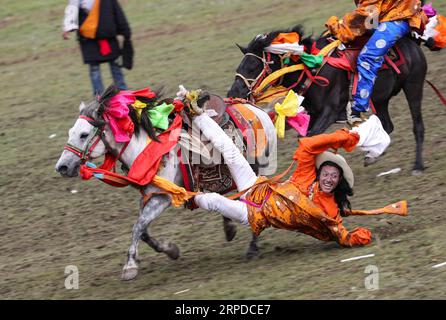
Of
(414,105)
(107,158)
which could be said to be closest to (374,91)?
(414,105)

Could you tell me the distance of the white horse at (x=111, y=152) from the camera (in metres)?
7.40

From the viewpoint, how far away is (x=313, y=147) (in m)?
7.30

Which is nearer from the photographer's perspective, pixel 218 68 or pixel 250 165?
pixel 250 165

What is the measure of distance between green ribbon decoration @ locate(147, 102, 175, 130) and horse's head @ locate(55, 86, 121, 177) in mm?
399

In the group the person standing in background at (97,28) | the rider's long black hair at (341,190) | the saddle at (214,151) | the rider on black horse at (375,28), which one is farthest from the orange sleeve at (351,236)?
the person standing in background at (97,28)

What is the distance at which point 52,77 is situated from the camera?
53.0 ft

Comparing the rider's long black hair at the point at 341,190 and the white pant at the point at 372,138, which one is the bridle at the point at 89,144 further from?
the white pant at the point at 372,138

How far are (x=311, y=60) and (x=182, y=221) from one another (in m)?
2.11

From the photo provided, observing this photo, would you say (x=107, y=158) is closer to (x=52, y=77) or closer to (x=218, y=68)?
(x=218, y=68)

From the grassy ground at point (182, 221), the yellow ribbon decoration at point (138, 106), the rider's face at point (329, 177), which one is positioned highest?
the yellow ribbon decoration at point (138, 106)

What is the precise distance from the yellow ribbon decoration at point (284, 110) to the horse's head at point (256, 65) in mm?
1060

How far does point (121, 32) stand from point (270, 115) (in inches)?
194

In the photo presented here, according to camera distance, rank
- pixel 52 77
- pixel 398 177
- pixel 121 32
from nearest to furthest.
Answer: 1. pixel 398 177
2. pixel 121 32
3. pixel 52 77

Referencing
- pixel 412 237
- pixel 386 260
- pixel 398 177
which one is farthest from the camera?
pixel 398 177
